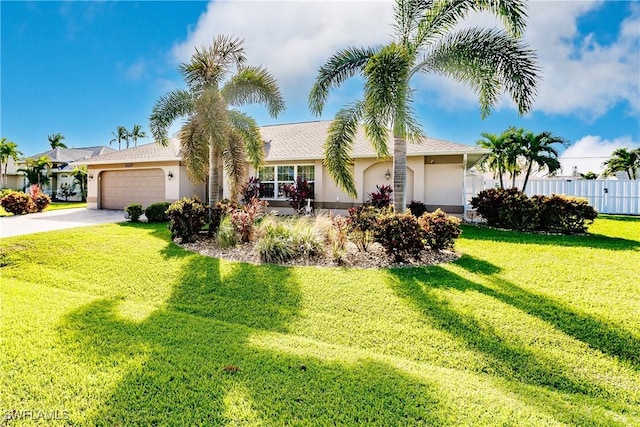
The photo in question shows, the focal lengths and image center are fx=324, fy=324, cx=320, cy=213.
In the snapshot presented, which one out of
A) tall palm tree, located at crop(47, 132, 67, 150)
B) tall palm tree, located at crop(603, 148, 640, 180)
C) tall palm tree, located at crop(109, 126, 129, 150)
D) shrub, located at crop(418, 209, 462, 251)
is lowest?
shrub, located at crop(418, 209, 462, 251)

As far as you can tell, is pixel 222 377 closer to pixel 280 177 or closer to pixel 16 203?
pixel 280 177

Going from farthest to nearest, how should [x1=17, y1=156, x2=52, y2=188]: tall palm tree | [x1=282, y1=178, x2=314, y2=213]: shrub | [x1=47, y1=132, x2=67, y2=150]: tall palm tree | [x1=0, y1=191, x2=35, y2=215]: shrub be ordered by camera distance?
1. [x1=47, y1=132, x2=67, y2=150]: tall palm tree
2. [x1=17, y1=156, x2=52, y2=188]: tall palm tree
3. [x1=0, y1=191, x2=35, y2=215]: shrub
4. [x1=282, y1=178, x2=314, y2=213]: shrub

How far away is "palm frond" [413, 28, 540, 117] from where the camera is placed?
29.3 feet

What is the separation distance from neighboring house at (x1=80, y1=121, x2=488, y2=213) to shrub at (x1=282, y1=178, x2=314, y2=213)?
2.35 ft

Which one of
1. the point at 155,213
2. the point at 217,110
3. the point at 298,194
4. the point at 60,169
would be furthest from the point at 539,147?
the point at 60,169

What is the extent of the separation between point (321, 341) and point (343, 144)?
23.9 feet

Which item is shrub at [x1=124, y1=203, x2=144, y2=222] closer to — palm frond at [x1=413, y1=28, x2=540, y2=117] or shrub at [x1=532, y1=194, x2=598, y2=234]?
palm frond at [x1=413, y1=28, x2=540, y2=117]

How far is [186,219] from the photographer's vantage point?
34.6 ft

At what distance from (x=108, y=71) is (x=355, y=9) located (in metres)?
12.0

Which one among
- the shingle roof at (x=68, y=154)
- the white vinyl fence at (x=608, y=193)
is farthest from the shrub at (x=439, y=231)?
the shingle roof at (x=68, y=154)

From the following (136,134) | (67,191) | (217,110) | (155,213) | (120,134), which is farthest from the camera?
(136,134)

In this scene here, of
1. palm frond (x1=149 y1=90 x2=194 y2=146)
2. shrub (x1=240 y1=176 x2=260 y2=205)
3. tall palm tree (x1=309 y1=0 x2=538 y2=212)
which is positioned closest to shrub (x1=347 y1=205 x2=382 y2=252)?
tall palm tree (x1=309 y1=0 x2=538 y2=212)

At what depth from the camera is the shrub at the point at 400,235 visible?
8.26 meters

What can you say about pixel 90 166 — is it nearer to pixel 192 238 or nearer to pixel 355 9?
pixel 192 238
